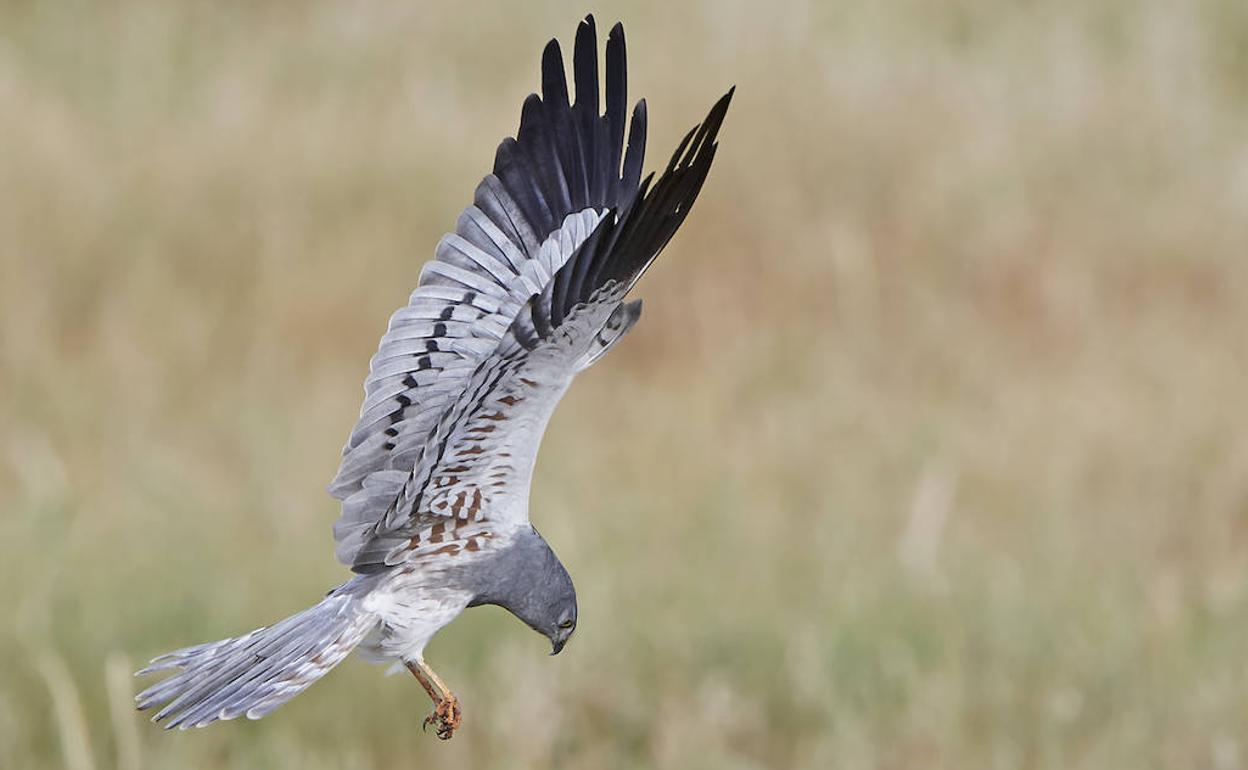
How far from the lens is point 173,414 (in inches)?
235

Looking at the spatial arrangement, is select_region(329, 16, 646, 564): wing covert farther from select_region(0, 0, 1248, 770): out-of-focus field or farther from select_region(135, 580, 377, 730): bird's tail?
select_region(0, 0, 1248, 770): out-of-focus field

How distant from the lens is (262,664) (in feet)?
5.48

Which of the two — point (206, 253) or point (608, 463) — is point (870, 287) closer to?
point (608, 463)

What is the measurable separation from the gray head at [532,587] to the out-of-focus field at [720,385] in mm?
1556

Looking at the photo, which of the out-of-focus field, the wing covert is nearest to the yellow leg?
the wing covert

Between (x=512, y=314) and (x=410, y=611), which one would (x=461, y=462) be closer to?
(x=410, y=611)

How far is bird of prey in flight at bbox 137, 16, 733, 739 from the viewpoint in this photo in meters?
1.54

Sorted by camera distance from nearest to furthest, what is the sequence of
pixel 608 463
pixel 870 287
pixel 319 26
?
pixel 608 463, pixel 870 287, pixel 319 26

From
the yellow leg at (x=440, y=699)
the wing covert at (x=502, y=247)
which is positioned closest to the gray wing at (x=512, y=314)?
the wing covert at (x=502, y=247)

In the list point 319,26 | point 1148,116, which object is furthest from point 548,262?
point 319,26

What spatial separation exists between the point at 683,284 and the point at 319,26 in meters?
3.05

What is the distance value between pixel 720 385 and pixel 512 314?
4.47m

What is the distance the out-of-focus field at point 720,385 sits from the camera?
427 cm

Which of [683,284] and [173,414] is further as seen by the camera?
[683,284]
